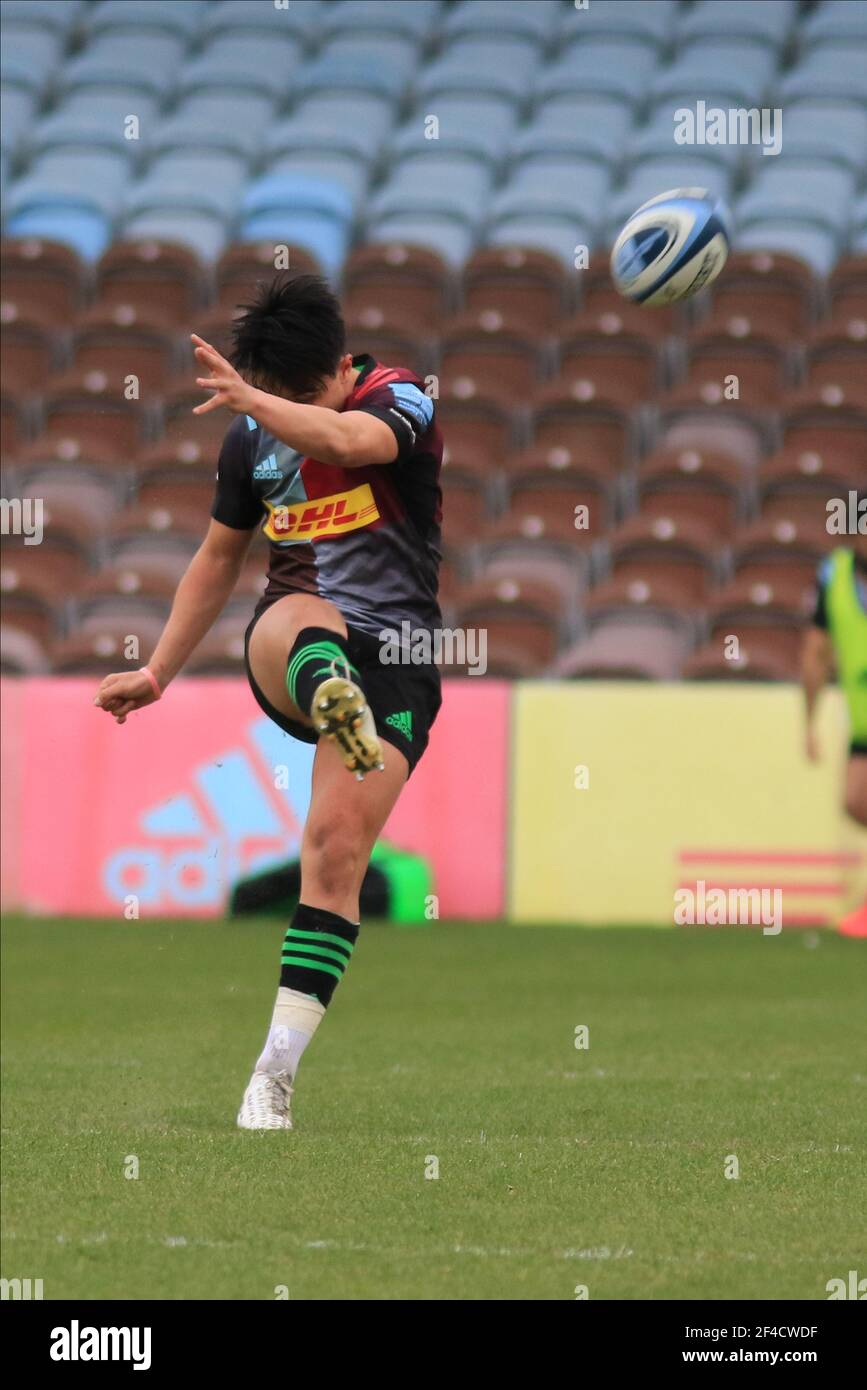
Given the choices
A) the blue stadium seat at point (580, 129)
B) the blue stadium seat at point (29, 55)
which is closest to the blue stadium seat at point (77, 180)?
the blue stadium seat at point (29, 55)

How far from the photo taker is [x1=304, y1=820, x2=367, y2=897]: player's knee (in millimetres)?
5098

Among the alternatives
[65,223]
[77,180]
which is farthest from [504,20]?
[65,223]

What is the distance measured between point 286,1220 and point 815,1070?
2915 mm

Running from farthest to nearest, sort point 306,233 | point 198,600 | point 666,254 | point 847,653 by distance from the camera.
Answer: point 306,233, point 847,653, point 666,254, point 198,600

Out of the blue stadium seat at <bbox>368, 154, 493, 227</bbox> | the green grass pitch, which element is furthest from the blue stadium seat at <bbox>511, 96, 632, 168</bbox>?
the green grass pitch

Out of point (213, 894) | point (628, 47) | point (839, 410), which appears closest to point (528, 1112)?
point (213, 894)

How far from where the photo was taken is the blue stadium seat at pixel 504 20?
19.4m

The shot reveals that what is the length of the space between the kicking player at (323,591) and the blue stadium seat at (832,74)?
1339 cm

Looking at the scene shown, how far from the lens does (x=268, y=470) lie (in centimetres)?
531

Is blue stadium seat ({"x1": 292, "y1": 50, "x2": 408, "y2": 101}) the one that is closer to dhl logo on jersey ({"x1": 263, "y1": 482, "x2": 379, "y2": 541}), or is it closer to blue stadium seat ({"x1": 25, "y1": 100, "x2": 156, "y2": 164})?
blue stadium seat ({"x1": 25, "y1": 100, "x2": 156, "y2": 164})

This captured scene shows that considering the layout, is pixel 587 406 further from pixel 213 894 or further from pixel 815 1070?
pixel 815 1070

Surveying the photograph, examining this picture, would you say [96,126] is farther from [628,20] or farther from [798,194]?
[798,194]

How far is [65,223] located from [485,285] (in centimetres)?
371
